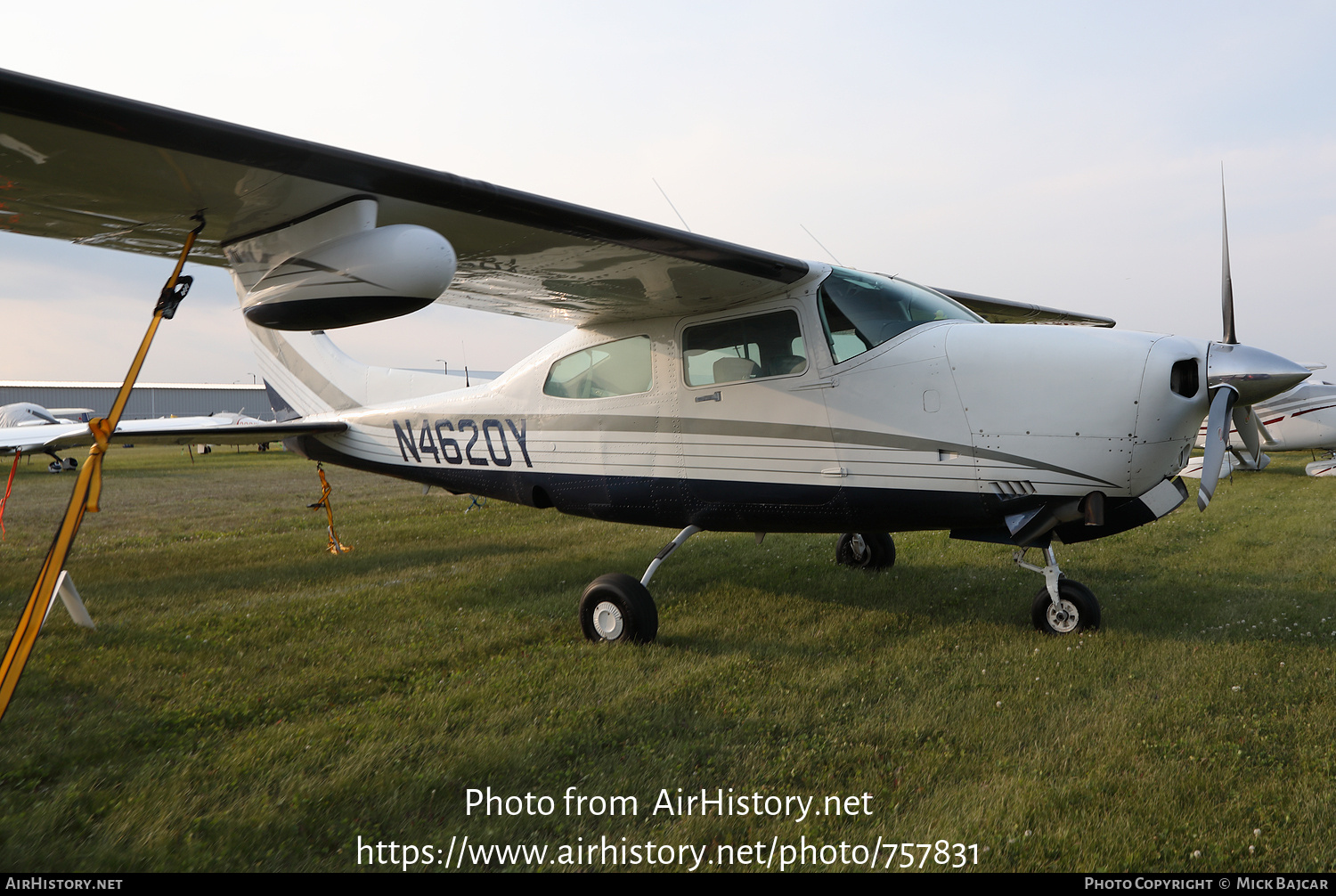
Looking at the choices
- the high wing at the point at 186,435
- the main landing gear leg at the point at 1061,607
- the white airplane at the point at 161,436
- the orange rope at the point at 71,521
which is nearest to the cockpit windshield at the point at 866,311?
the main landing gear leg at the point at 1061,607

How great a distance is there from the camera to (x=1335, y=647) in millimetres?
4688

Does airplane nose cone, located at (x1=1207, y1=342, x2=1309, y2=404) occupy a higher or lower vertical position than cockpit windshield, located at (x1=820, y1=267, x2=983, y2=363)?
lower

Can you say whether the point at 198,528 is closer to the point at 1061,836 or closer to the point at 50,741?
the point at 50,741

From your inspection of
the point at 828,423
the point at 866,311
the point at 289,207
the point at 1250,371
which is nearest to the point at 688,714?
the point at 828,423

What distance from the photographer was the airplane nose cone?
162 inches

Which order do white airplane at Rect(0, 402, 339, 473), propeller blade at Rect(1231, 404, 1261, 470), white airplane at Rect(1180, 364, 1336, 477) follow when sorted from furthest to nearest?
white airplane at Rect(1180, 364, 1336, 477)
white airplane at Rect(0, 402, 339, 473)
propeller blade at Rect(1231, 404, 1261, 470)

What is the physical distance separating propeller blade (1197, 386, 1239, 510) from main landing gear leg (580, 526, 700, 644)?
3.49m

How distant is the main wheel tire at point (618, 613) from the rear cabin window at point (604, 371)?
1564 mm

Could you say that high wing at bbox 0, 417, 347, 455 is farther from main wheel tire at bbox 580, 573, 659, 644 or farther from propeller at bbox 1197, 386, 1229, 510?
propeller at bbox 1197, 386, 1229, 510

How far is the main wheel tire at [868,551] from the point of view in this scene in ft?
24.5

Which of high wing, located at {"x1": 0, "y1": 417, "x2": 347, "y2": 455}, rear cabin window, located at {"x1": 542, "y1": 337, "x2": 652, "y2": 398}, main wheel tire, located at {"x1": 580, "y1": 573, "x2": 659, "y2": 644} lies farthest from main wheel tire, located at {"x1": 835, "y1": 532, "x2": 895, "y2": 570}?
high wing, located at {"x1": 0, "y1": 417, "x2": 347, "y2": 455}

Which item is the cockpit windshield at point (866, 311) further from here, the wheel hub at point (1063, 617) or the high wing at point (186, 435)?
the high wing at point (186, 435)

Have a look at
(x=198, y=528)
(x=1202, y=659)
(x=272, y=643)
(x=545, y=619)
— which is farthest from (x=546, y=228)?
(x=198, y=528)

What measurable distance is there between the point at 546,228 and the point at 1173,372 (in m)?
3.83
